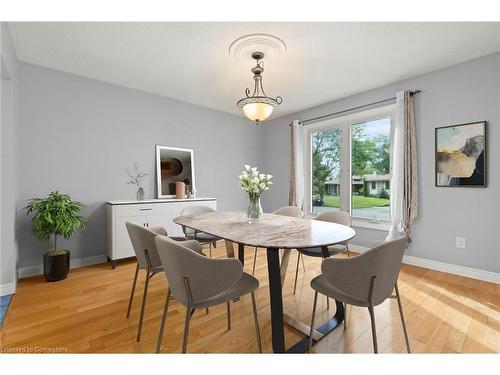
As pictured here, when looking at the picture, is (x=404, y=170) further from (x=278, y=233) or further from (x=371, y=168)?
(x=278, y=233)

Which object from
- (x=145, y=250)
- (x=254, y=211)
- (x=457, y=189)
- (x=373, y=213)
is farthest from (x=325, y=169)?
(x=145, y=250)

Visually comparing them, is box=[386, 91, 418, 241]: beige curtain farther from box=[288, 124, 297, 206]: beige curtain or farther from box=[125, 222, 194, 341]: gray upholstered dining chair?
box=[125, 222, 194, 341]: gray upholstered dining chair

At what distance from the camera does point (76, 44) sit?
242 centimetres

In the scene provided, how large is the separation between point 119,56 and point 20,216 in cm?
219

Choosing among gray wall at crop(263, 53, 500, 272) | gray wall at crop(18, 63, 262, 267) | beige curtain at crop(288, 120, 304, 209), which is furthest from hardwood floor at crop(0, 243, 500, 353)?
beige curtain at crop(288, 120, 304, 209)

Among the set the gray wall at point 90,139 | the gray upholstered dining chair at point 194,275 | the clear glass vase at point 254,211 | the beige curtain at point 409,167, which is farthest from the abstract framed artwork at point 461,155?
the gray wall at point 90,139

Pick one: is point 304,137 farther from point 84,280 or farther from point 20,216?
point 20,216

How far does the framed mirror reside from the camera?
3873 millimetres

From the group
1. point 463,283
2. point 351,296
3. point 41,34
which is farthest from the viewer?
point 463,283

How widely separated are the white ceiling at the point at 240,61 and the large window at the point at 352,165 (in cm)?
62

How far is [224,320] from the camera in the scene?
1.92 metres

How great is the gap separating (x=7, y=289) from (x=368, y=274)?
325cm

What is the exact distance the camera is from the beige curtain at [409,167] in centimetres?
315
